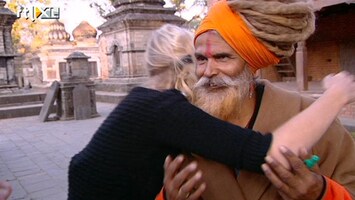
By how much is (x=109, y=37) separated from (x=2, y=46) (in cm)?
503

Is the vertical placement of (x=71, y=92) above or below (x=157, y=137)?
below

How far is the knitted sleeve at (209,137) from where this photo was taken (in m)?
1.52

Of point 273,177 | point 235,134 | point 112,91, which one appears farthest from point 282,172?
point 112,91

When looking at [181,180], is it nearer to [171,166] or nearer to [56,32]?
[171,166]

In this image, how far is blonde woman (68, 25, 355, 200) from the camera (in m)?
1.54

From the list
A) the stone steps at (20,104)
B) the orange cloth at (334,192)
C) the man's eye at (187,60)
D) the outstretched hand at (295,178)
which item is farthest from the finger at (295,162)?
the stone steps at (20,104)

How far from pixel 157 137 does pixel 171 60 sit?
0.52 metres

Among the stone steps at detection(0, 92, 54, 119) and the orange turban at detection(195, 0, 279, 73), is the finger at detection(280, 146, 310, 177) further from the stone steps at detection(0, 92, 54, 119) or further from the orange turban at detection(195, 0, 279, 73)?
the stone steps at detection(0, 92, 54, 119)

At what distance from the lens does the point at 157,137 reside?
1619 millimetres

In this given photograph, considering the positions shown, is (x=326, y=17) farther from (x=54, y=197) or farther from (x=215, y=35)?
(x=215, y=35)

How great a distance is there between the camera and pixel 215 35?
181 centimetres

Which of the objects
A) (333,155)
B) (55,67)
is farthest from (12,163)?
(55,67)

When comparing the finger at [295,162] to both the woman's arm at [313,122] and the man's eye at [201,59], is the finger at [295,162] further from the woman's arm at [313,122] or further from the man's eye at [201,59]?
the man's eye at [201,59]

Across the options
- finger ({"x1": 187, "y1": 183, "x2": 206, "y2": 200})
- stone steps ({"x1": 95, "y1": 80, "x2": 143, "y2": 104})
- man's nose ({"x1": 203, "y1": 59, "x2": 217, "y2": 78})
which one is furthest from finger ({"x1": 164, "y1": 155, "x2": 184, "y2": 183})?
stone steps ({"x1": 95, "y1": 80, "x2": 143, "y2": 104})
